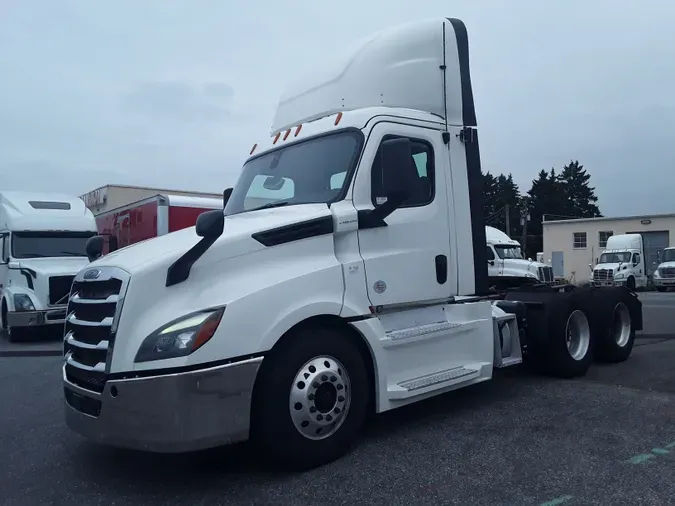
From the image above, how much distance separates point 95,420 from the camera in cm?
415

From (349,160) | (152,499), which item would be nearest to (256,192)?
(349,160)

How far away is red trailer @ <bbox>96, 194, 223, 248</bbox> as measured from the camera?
601 inches

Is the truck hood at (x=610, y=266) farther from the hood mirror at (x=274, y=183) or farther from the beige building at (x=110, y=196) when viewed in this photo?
the hood mirror at (x=274, y=183)

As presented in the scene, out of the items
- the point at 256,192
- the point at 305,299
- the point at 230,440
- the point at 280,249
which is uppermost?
the point at 256,192

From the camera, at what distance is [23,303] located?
12.8 metres

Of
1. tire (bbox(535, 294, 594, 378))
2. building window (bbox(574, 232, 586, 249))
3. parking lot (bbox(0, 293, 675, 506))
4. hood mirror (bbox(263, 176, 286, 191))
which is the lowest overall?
parking lot (bbox(0, 293, 675, 506))

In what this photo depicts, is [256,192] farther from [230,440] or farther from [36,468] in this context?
[36,468]

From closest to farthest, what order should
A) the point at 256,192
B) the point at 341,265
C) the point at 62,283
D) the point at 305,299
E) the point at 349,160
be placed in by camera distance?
the point at 305,299
the point at 341,265
the point at 349,160
the point at 256,192
the point at 62,283

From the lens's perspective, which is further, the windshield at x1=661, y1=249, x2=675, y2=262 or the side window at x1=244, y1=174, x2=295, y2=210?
the windshield at x1=661, y1=249, x2=675, y2=262

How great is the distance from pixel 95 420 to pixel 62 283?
9.79m

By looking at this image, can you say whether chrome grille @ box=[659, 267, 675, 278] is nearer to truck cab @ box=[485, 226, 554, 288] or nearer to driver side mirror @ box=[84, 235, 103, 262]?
truck cab @ box=[485, 226, 554, 288]

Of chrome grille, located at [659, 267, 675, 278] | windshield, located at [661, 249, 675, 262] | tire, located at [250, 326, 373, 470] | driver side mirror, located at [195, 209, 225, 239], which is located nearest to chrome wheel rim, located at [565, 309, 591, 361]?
tire, located at [250, 326, 373, 470]

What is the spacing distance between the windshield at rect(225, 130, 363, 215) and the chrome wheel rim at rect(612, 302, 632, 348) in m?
5.25

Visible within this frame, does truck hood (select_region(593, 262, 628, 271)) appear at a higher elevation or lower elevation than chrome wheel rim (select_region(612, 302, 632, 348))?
higher
